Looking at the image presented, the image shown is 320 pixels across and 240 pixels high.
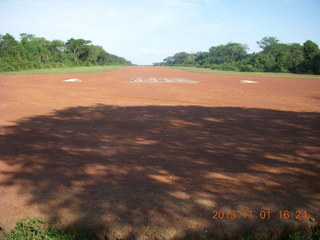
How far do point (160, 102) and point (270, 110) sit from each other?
16.9 ft

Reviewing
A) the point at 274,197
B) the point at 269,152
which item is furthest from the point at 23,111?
the point at 274,197

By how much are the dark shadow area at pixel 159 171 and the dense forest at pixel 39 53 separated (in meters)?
43.2

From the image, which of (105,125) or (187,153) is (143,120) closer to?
(105,125)

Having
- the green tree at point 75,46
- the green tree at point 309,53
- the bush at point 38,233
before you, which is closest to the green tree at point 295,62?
the green tree at point 309,53

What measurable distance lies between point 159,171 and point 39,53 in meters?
72.0

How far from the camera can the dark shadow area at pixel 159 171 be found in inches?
150

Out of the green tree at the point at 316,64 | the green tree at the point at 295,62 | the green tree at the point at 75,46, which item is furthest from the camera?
the green tree at the point at 75,46

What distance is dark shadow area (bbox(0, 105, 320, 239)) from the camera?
150 inches

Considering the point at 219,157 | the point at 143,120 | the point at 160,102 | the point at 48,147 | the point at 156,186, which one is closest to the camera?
the point at 156,186

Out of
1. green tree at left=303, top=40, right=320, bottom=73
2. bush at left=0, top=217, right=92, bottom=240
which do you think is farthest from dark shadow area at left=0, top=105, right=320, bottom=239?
green tree at left=303, top=40, right=320, bottom=73

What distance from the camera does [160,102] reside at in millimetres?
14125

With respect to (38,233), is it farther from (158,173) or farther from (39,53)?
(39,53)
